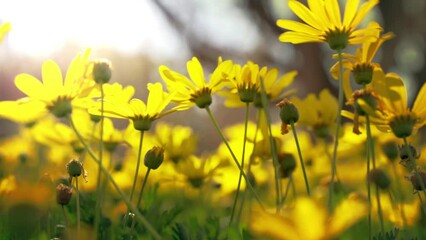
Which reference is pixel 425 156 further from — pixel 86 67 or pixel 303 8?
pixel 86 67

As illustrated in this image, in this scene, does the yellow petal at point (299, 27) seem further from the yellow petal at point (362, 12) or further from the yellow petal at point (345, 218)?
the yellow petal at point (345, 218)

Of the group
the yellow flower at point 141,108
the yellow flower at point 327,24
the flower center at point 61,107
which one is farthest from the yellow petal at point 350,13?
the flower center at point 61,107

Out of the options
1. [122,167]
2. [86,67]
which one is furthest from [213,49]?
[86,67]

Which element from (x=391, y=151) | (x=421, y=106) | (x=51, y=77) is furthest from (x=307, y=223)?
(x=391, y=151)

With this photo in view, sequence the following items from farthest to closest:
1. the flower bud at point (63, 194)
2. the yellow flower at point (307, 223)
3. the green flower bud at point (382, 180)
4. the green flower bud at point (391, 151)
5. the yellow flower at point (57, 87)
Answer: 1. the green flower bud at point (391, 151)
2. the green flower bud at point (382, 180)
3. the yellow flower at point (57, 87)
4. the flower bud at point (63, 194)
5. the yellow flower at point (307, 223)

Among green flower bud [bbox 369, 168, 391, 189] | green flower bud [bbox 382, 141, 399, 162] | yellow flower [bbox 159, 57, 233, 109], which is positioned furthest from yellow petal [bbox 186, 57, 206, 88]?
green flower bud [bbox 382, 141, 399, 162]

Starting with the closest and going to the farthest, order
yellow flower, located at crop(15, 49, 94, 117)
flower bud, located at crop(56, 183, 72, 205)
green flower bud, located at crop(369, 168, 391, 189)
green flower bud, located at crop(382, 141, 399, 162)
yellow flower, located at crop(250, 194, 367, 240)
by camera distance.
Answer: yellow flower, located at crop(250, 194, 367, 240)
flower bud, located at crop(56, 183, 72, 205)
yellow flower, located at crop(15, 49, 94, 117)
green flower bud, located at crop(369, 168, 391, 189)
green flower bud, located at crop(382, 141, 399, 162)

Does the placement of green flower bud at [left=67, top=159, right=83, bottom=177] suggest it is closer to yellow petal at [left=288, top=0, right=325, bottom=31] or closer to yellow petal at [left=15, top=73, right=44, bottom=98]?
yellow petal at [left=15, top=73, right=44, bottom=98]

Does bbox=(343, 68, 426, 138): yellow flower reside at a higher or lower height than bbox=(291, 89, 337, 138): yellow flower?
higher

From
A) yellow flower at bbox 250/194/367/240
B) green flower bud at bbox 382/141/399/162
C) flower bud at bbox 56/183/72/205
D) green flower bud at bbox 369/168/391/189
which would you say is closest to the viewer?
yellow flower at bbox 250/194/367/240
